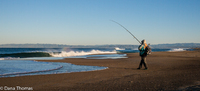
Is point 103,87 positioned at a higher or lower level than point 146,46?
lower

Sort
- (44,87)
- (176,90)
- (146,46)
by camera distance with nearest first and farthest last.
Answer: (176,90), (44,87), (146,46)

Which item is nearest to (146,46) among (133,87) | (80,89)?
(133,87)

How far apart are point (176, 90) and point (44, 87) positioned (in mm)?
4242

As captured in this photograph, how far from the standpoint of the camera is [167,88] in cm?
583

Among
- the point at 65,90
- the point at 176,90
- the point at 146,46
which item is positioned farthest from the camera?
the point at 146,46

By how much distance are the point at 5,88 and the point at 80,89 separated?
2.56m

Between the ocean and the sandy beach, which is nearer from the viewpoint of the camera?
the sandy beach

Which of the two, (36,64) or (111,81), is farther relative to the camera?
(36,64)

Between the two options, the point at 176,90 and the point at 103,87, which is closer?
the point at 176,90

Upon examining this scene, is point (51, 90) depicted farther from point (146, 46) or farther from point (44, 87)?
point (146, 46)

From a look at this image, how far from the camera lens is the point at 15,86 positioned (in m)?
6.61

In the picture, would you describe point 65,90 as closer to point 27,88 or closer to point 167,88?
point 27,88

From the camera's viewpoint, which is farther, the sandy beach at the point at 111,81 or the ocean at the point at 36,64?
the ocean at the point at 36,64

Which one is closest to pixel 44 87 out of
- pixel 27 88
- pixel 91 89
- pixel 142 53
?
pixel 27 88
